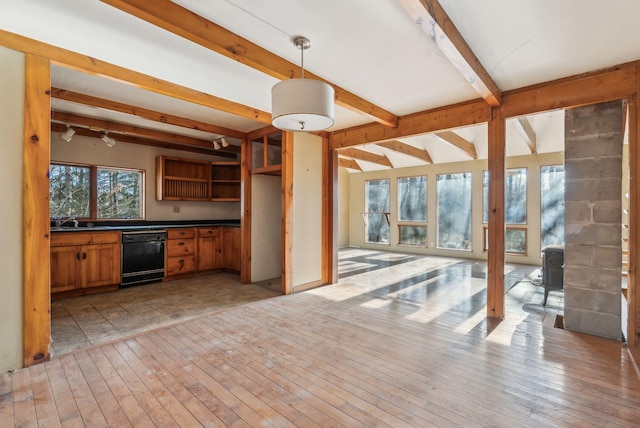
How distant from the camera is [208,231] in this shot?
5.77 m

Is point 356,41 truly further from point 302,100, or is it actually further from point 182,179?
point 182,179

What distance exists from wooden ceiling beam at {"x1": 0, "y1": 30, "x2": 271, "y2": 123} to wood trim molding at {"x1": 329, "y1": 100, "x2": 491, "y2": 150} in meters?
1.65

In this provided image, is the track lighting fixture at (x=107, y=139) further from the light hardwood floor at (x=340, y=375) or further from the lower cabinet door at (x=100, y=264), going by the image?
the light hardwood floor at (x=340, y=375)

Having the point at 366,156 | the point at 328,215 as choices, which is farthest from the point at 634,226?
the point at 366,156

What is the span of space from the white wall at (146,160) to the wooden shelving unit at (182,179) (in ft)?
0.49

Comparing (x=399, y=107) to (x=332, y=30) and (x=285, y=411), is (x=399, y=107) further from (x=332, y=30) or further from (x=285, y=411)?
(x=285, y=411)

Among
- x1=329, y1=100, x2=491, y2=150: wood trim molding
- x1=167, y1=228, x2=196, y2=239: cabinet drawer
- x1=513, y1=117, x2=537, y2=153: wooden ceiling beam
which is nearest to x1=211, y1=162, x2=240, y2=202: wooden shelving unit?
x1=167, y1=228, x2=196, y2=239: cabinet drawer

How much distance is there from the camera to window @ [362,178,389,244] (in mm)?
9180

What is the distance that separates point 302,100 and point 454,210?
6.76 meters

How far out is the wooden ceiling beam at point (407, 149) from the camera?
20.5ft

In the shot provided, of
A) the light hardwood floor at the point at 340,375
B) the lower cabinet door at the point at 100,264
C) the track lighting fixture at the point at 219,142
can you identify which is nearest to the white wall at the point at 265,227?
the track lighting fixture at the point at 219,142

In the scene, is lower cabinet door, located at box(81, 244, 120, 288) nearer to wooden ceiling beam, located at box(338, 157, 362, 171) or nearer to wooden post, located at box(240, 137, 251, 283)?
wooden post, located at box(240, 137, 251, 283)

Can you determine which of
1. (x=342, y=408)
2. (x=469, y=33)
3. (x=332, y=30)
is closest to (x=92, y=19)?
(x=332, y=30)

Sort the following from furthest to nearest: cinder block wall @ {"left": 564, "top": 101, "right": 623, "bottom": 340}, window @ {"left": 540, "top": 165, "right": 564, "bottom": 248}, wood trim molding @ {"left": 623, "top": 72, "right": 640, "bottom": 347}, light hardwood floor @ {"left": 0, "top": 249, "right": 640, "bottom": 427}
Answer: window @ {"left": 540, "top": 165, "right": 564, "bottom": 248} → cinder block wall @ {"left": 564, "top": 101, "right": 623, "bottom": 340} → wood trim molding @ {"left": 623, "top": 72, "right": 640, "bottom": 347} → light hardwood floor @ {"left": 0, "top": 249, "right": 640, "bottom": 427}
